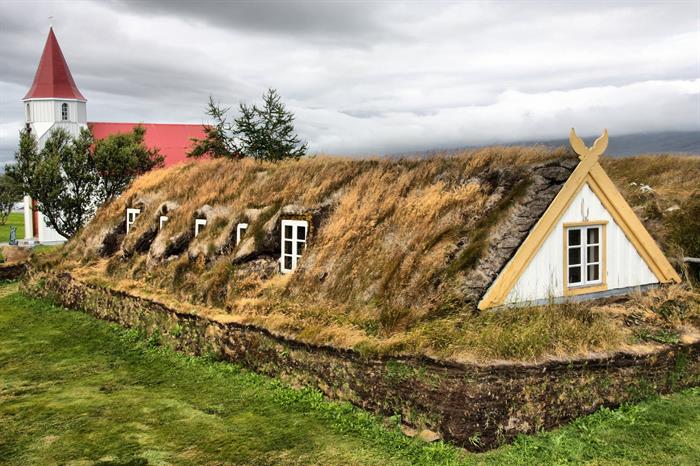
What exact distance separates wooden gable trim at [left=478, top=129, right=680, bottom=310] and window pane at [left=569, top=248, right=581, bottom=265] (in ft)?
3.17

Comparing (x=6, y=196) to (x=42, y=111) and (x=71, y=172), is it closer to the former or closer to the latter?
(x=42, y=111)

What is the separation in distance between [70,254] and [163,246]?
25.0 feet

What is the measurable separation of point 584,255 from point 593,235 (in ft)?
1.66

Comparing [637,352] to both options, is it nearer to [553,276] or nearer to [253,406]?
[553,276]

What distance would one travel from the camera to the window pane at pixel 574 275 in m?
11.2

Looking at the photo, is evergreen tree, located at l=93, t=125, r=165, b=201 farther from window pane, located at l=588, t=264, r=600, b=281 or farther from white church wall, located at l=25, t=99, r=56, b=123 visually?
window pane, located at l=588, t=264, r=600, b=281

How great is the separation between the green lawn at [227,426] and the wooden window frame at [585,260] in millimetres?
2234

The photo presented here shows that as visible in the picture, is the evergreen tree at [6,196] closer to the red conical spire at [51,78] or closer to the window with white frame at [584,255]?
the red conical spire at [51,78]

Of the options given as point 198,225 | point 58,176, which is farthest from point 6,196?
point 198,225

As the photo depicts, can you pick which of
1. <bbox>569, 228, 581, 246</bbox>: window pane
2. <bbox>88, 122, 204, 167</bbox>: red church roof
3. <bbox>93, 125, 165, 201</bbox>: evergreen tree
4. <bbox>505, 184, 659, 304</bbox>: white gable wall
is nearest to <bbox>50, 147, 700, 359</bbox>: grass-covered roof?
<bbox>505, 184, 659, 304</bbox>: white gable wall

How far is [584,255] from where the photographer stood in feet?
37.0

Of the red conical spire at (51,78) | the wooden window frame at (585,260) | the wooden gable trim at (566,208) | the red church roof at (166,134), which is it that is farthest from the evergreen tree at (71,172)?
the wooden window frame at (585,260)

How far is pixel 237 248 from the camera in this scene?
15.2m

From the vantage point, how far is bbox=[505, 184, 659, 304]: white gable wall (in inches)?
412
